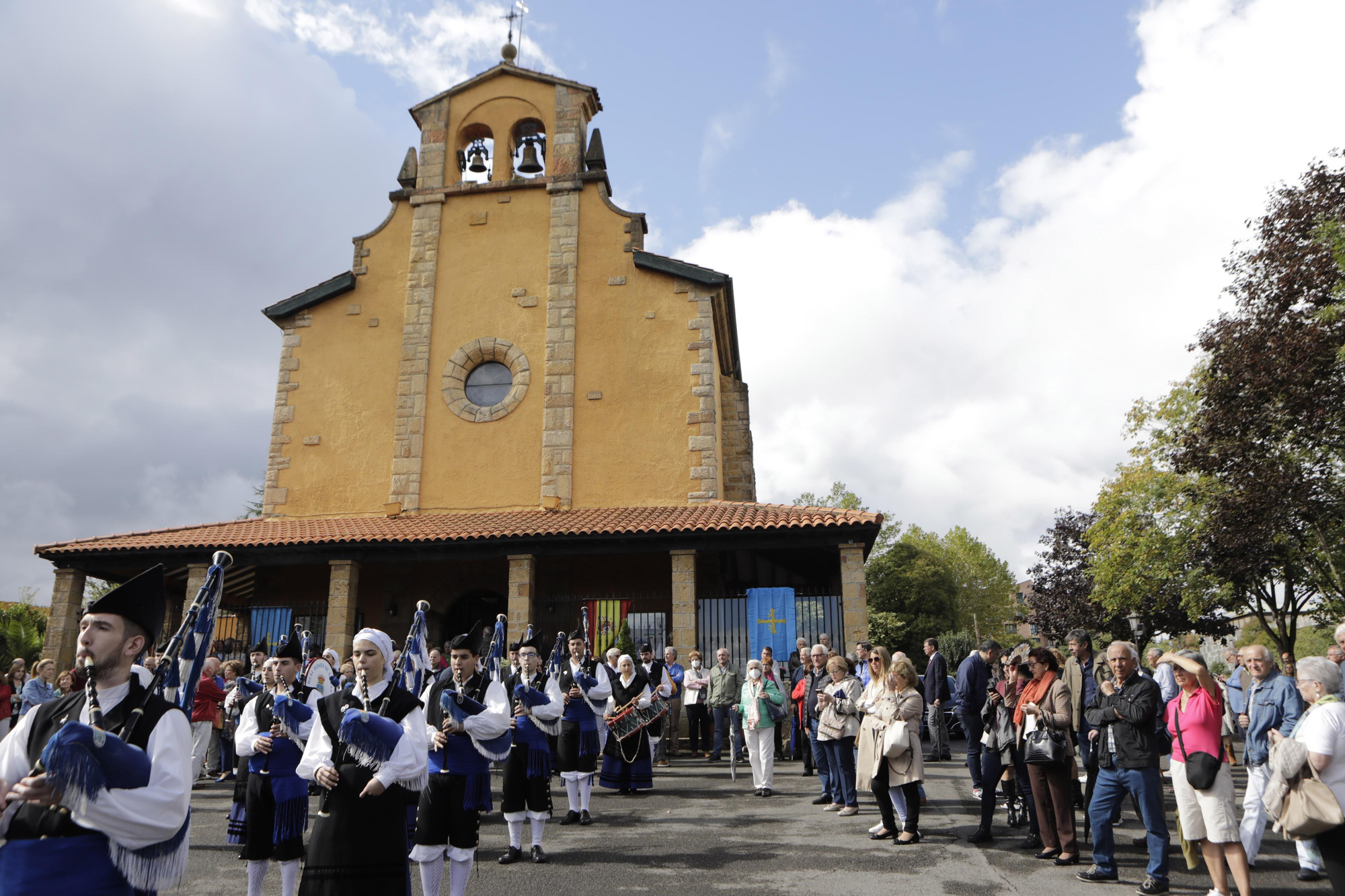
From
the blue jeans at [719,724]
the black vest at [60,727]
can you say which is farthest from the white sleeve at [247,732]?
the blue jeans at [719,724]

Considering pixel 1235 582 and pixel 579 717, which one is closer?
pixel 579 717

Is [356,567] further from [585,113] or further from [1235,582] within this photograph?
[1235,582]

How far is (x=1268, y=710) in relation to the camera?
303 inches

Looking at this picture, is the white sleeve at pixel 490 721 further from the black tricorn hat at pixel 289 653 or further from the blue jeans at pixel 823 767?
the blue jeans at pixel 823 767

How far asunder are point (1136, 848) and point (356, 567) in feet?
43.3

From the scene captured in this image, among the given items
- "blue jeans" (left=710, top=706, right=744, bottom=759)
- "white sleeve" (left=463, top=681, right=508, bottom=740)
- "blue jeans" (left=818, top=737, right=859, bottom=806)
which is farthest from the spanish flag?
"white sleeve" (left=463, top=681, right=508, bottom=740)

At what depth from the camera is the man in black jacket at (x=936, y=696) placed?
12422 mm

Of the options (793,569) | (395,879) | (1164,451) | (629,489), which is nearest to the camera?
(395,879)

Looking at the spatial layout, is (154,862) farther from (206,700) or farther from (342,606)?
(342,606)

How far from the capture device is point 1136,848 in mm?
7711

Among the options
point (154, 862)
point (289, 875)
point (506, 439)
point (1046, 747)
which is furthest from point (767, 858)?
point (506, 439)

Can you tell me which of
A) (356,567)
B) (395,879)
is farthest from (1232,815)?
(356,567)

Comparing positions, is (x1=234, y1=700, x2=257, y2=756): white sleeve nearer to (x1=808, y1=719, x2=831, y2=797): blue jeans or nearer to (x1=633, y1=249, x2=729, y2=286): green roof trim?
(x1=808, y1=719, x2=831, y2=797): blue jeans

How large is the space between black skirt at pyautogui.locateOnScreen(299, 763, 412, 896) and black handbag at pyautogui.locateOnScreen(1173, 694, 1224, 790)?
5009 mm
